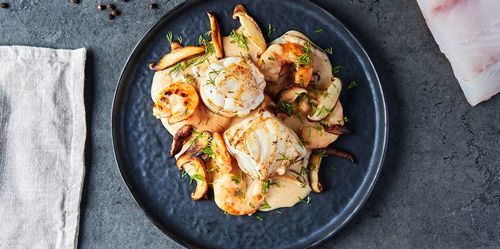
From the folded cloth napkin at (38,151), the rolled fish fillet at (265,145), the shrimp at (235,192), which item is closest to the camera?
the rolled fish fillet at (265,145)

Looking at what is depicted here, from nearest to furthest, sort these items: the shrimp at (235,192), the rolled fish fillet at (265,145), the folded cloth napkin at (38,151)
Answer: the rolled fish fillet at (265,145)
the shrimp at (235,192)
the folded cloth napkin at (38,151)

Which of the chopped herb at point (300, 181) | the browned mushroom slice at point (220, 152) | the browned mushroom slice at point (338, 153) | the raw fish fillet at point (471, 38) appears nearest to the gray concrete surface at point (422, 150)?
the raw fish fillet at point (471, 38)

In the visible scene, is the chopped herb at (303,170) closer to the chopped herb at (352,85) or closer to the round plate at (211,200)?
the round plate at (211,200)

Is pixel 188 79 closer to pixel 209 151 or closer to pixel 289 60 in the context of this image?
pixel 209 151

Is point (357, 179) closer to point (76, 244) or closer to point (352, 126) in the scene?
point (352, 126)

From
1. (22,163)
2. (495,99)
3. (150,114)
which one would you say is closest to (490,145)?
(495,99)

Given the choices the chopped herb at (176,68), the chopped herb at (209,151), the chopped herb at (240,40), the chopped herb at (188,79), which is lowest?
the chopped herb at (209,151)
